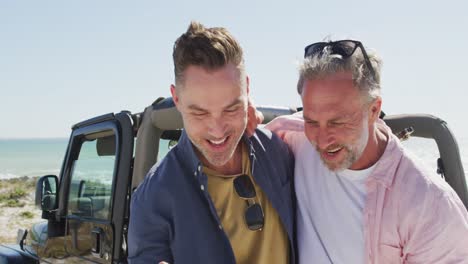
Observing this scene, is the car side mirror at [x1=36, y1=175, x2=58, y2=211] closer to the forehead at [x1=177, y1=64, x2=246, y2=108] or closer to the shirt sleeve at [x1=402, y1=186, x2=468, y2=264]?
the forehead at [x1=177, y1=64, x2=246, y2=108]

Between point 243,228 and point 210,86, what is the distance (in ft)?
1.95

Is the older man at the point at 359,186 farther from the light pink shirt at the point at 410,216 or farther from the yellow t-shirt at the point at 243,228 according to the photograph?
the yellow t-shirt at the point at 243,228

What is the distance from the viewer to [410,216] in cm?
206

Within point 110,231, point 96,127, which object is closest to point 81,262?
point 110,231

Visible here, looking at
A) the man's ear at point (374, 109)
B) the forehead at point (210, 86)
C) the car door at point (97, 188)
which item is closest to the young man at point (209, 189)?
the forehead at point (210, 86)

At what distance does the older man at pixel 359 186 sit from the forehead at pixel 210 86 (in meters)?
0.35

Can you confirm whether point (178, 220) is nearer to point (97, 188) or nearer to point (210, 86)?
point (210, 86)

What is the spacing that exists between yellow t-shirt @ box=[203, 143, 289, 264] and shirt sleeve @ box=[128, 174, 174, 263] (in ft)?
0.69

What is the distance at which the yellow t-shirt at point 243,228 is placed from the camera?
2248mm

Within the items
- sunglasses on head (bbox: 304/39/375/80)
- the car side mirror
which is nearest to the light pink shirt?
sunglasses on head (bbox: 304/39/375/80)

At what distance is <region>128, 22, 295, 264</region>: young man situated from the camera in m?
2.15

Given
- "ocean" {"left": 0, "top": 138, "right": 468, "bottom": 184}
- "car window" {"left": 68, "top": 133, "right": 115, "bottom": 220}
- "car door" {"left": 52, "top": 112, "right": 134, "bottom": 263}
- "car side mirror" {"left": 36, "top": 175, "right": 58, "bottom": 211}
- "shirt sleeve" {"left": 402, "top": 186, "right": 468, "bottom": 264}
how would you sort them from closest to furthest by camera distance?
1. "shirt sleeve" {"left": 402, "top": 186, "right": 468, "bottom": 264}
2. "car door" {"left": 52, "top": 112, "right": 134, "bottom": 263}
3. "car window" {"left": 68, "top": 133, "right": 115, "bottom": 220}
4. "car side mirror" {"left": 36, "top": 175, "right": 58, "bottom": 211}
5. "ocean" {"left": 0, "top": 138, "right": 468, "bottom": 184}

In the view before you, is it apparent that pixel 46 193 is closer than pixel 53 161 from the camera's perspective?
Yes

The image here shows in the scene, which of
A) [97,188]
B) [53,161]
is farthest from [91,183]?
[53,161]
